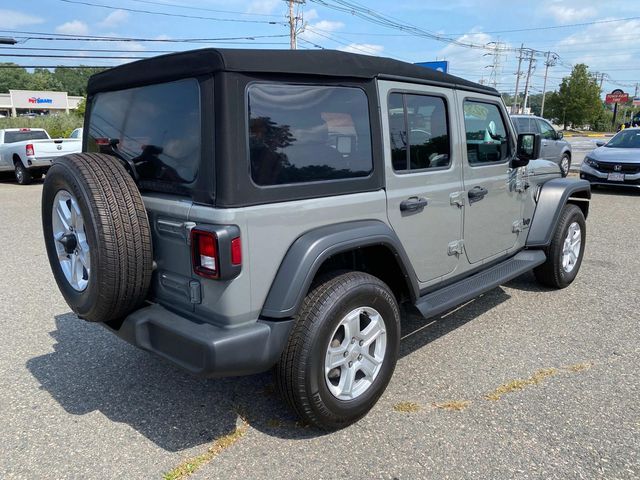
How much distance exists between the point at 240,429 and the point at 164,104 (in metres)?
1.81

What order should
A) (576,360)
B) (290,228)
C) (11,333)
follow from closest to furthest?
(290,228), (576,360), (11,333)

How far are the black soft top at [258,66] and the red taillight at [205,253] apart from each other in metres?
0.75

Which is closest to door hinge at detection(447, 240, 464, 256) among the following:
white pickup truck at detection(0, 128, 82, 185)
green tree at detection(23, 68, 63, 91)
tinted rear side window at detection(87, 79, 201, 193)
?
tinted rear side window at detection(87, 79, 201, 193)

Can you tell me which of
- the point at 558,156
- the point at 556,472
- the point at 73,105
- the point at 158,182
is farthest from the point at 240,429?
the point at 73,105

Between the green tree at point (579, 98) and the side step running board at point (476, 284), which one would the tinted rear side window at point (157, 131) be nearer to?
the side step running board at point (476, 284)

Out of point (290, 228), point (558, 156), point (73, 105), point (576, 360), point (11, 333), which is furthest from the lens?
point (73, 105)

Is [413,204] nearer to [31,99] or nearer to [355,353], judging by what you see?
[355,353]

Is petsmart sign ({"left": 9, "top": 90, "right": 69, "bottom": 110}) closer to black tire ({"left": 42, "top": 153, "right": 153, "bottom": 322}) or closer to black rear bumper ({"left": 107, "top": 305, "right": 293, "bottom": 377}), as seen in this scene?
black tire ({"left": 42, "top": 153, "right": 153, "bottom": 322})

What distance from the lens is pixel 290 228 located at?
2467 mm

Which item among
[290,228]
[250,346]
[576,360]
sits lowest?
[576,360]

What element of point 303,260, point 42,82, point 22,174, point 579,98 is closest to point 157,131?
point 303,260

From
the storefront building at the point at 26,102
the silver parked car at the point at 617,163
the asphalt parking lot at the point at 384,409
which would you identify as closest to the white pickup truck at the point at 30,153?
the asphalt parking lot at the point at 384,409

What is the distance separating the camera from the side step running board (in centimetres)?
323

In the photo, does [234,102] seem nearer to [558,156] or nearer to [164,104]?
[164,104]
